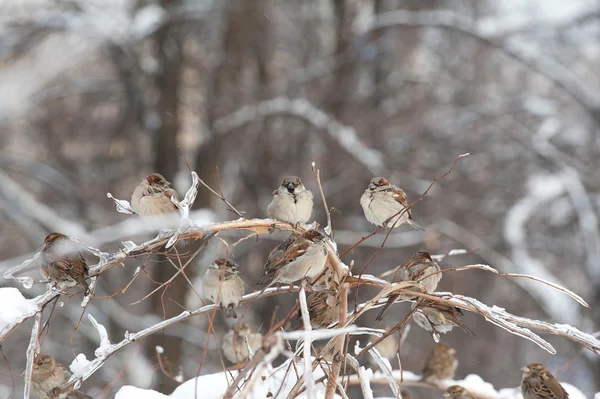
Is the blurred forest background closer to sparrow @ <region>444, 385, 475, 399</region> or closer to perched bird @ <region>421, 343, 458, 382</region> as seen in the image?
perched bird @ <region>421, 343, 458, 382</region>

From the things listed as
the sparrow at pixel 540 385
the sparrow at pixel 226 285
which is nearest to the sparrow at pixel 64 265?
the sparrow at pixel 226 285

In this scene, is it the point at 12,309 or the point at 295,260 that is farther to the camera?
the point at 295,260

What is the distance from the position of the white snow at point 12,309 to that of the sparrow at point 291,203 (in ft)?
5.85

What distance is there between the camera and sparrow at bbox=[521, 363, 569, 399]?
11.9ft

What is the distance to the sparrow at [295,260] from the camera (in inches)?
111

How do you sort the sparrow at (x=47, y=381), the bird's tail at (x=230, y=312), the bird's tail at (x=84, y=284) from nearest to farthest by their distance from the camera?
the bird's tail at (x=84, y=284) < the bird's tail at (x=230, y=312) < the sparrow at (x=47, y=381)

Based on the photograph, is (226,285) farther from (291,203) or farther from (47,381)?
(47,381)

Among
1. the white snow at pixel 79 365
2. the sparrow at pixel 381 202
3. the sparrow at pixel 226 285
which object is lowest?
the sparrow at pixel 226 285

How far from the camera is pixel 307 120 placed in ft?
33.6

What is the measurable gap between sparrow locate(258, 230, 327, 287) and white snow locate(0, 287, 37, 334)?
100cm

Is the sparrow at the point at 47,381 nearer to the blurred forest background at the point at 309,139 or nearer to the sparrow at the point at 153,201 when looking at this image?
the sparrow at the point at 153,201

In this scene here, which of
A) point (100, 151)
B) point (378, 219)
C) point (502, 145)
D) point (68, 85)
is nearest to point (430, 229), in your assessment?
point (502, 145)

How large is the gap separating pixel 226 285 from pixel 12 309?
1626 millimetres

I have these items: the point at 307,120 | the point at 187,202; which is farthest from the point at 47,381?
the point at 307,120
